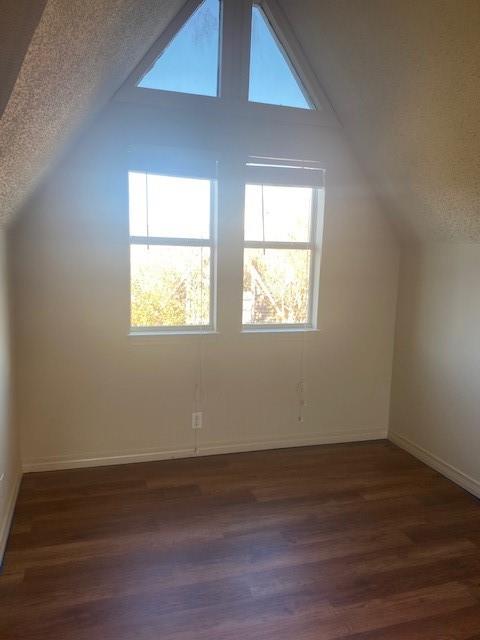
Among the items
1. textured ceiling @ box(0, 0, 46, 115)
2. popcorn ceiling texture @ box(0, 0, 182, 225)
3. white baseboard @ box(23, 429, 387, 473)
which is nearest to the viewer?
textured ceiling @ box(0, 0, 46, 115)

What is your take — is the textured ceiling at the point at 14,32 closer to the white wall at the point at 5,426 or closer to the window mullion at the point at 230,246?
the white wall at the point at 5,426

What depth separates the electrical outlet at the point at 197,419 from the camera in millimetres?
3318

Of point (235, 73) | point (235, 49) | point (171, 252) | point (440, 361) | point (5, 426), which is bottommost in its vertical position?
point (5, 426)

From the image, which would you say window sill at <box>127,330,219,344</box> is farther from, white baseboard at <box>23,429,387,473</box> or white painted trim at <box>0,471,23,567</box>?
white painted trim at <box>0,471,23,567</box>

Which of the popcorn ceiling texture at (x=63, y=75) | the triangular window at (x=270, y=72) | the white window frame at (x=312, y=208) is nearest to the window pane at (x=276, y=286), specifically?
the white window frame at (x=312, y=208)

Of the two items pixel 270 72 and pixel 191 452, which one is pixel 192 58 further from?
pixel 191 452

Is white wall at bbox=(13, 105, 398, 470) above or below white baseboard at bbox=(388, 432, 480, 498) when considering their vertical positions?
above

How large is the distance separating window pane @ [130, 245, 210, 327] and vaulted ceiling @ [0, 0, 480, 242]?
0.95m

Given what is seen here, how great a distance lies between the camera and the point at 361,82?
8.88ft

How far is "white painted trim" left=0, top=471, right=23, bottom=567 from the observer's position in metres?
2.20

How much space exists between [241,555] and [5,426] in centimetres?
148

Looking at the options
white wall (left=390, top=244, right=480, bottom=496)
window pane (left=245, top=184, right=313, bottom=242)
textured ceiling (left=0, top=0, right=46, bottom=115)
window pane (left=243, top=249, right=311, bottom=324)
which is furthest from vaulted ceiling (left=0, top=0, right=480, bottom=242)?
window pane (left=243, top=249, right=311, bottom=324)

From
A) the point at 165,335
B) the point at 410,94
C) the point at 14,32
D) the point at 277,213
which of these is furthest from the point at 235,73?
the point at 14,32

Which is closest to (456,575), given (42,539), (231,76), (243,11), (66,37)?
(42,539)
